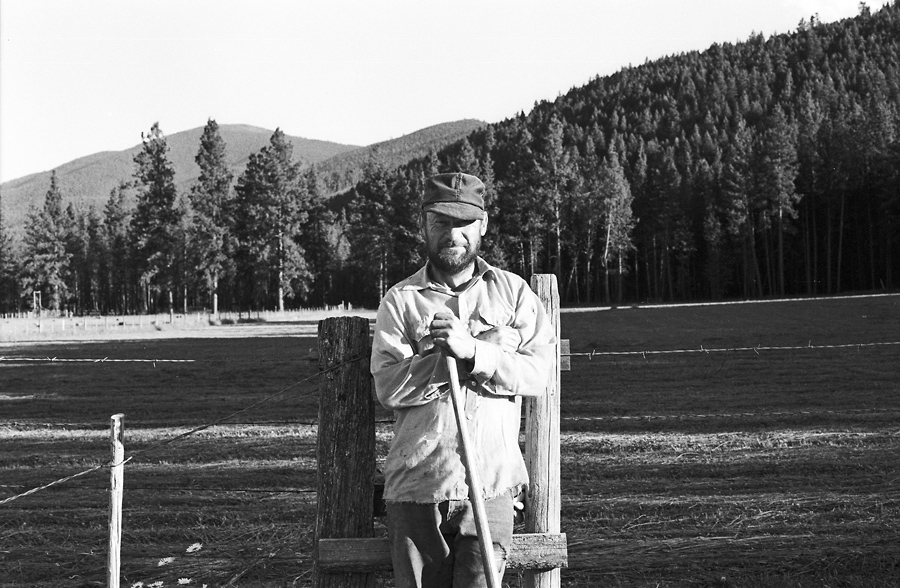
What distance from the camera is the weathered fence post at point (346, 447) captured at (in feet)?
11.3

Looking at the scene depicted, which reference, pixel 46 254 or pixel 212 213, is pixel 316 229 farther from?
pixel 46 254

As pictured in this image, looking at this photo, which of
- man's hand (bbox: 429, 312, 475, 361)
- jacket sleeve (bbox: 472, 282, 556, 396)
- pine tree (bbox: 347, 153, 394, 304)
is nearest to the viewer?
man's hand (bbox: 429, 312, 475, 361)

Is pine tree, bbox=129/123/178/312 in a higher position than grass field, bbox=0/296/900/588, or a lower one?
higher

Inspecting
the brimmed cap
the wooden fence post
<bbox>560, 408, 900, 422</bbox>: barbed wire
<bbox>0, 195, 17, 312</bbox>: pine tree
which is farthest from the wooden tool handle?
<bbox>0, 195, 17, 312</bbox>: pine tree

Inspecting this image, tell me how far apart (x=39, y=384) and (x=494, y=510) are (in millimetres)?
18188

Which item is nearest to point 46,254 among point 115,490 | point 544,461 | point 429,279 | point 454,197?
point 115,490

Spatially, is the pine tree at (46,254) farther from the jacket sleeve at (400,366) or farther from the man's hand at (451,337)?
the man's hand at (451,337)

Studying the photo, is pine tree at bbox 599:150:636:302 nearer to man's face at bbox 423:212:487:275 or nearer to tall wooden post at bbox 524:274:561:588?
tall wooden post at bbox 524:274:561:588

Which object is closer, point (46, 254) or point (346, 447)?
point (346, 447)

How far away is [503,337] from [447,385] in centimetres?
29

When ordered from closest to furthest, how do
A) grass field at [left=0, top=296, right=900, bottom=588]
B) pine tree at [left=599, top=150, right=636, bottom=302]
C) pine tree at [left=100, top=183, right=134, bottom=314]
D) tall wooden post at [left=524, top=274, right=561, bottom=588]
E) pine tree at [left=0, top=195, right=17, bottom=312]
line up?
tall wooden post at [left=524, top=274, right=561, bottom=588] → grass field at [left=0, top=296, right=900, bottom=588] → pine tree at [left=599, top=150, right=636, bottom=302] → pine tree at [left=0, top=195, right=17, bottom=312] → pine tree at [left=100, top=183, right=134, bottom=314]

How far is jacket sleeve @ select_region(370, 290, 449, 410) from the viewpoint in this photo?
3004 mm

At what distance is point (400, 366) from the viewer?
304 centimetres

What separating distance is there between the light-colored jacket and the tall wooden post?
0.54 metres
